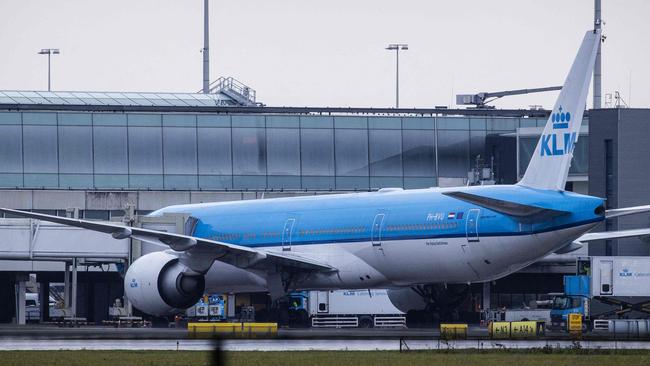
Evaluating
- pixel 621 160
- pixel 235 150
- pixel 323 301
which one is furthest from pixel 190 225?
pixel 235 150

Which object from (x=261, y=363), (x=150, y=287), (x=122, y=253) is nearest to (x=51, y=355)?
(x=261, y=363)

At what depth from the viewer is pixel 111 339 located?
134 ft

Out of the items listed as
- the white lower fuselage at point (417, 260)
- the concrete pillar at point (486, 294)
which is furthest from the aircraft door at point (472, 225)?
the concrete pillar at point (486, 294)

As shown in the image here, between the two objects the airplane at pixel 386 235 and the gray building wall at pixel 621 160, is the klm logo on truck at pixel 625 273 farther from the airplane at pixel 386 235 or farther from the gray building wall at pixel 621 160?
the gray building wall at pixel 621 160

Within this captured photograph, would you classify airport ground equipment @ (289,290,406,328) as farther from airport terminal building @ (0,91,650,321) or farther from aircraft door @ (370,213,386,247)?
airport terminal building @ (0,91,650,321)

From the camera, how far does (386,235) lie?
154ft

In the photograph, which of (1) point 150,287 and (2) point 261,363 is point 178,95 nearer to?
(1) point 150,287

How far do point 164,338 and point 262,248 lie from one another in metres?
11.0

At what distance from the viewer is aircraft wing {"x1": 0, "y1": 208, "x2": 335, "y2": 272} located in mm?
47250

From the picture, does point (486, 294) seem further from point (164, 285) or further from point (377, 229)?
point (377, 229)

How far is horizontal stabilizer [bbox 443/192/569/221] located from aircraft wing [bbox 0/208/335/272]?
7.87 metres

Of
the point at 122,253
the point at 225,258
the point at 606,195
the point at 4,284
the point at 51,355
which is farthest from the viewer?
the point at 4,284

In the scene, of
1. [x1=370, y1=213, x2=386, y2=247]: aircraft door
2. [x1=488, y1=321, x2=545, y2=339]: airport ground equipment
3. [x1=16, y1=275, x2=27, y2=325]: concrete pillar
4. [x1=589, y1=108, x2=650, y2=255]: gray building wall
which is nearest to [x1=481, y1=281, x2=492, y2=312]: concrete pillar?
[x1=589, y1=108, x2=650, y2=255]: gray building wall

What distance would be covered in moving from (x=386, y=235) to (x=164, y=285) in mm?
9720
